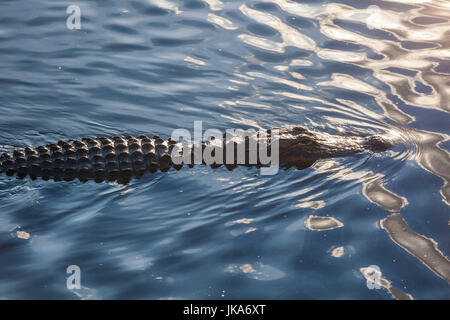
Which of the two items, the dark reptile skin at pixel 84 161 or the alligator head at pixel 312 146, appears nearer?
the dark reptile skin at pixel 84 161

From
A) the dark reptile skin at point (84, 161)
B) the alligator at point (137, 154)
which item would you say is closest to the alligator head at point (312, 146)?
the alligator at point (137, 154)

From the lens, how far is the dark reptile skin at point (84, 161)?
656 cm

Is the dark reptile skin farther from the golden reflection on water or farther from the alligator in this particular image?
the golden reflection on water

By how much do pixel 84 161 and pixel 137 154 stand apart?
60 cm

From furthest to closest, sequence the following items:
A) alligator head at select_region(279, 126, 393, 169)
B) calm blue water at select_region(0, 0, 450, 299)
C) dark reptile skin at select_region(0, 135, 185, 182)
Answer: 1. alligator head at select_region(279, 126, 393, 169)
2. dark reptile skin at select_region(0, 135, 185, 182)
3. calm blue water at select_region(0, 0, 450, 299)

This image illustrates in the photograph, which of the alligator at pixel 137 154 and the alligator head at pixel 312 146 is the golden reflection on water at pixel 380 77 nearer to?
the alligator head at pixel 312 146

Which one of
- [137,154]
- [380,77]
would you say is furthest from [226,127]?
[380,77]

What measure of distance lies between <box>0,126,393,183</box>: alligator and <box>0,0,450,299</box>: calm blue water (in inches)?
6.2

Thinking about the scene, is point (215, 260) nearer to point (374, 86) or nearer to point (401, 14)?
point (374, 86)

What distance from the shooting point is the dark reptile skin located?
6559 millimetres

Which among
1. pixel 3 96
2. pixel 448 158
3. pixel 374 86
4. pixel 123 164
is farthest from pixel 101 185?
pixel 374 86

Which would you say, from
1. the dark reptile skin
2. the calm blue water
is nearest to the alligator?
the dark reptile skin

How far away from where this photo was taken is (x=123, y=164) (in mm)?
6680
